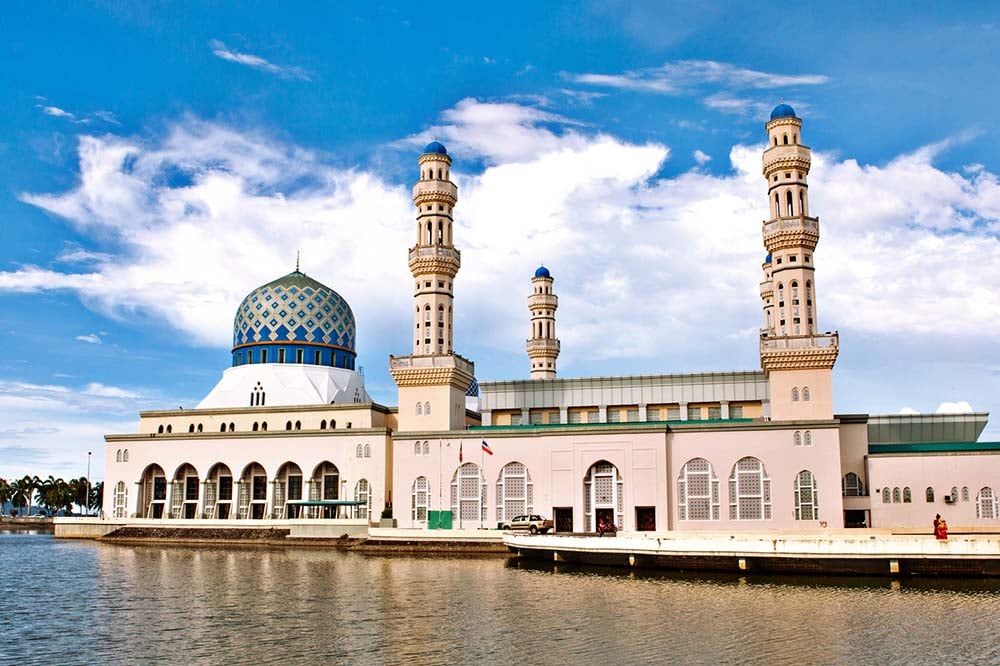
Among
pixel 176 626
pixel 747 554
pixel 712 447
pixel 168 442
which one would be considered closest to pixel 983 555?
pixel 747 554

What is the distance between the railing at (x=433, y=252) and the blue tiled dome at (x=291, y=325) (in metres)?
15.0

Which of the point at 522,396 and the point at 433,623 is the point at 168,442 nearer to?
the point at 522,396

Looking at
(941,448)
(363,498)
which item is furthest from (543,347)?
(941,448)

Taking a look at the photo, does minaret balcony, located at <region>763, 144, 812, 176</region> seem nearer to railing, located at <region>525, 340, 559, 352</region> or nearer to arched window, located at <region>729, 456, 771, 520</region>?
arched window, located at <region>729, 456, 771, 520</region>

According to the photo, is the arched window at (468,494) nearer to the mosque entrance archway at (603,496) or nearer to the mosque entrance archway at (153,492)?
the mosque entrance archway at (603,496)

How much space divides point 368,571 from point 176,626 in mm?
15404

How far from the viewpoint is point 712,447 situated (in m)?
53.7

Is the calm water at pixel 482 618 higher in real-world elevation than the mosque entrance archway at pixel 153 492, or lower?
lower

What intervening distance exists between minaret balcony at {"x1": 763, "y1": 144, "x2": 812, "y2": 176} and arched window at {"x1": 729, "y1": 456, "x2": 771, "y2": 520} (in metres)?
17.5

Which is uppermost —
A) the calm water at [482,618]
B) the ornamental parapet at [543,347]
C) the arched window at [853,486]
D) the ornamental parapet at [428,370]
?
the ornamental parapet at [543,347]

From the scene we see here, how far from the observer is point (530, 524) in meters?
51.9

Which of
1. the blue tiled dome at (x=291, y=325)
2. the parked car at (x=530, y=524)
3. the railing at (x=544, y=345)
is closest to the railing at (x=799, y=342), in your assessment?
the parked car at (x=530, y=524)

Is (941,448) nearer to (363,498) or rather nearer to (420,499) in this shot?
(420,499)

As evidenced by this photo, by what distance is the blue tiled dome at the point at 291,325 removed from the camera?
237ft
